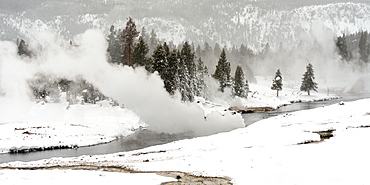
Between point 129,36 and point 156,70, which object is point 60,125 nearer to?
point 156,70

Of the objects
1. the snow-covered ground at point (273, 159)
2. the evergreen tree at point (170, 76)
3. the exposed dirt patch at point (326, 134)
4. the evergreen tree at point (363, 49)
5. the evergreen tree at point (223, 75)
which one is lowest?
the snow-covered ground at point (273, 159)

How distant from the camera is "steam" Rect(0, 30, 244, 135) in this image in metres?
44.5

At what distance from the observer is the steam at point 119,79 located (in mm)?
44469

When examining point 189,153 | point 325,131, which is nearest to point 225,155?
point 189,153

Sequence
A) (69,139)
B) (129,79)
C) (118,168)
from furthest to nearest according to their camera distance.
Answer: (129,79) → (69,139) → (118,168)

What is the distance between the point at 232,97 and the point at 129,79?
51976mm

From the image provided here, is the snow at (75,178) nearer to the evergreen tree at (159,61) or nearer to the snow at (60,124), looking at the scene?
the snow at (60,124)

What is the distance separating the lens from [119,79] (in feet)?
145

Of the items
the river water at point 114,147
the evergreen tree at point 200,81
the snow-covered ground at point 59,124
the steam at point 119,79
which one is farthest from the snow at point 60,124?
the evergreen tree at point 200,81

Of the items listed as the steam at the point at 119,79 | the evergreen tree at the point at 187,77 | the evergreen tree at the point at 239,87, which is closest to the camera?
the steam at the point at 119,79

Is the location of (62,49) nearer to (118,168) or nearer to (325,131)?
(118,168)

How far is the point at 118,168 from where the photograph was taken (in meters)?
21.2

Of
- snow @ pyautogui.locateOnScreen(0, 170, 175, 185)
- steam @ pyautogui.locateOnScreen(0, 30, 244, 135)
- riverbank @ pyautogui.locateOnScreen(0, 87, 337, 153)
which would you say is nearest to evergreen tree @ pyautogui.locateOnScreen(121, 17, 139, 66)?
riverbank @ pyautogui.locateOnScreen(0, 87, 337, 153)

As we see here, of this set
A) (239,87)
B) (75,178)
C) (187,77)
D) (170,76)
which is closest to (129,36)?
(170,76)
